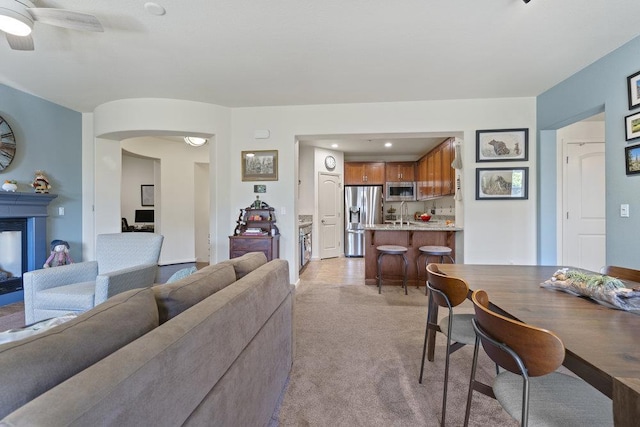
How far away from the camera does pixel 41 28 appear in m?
2.29

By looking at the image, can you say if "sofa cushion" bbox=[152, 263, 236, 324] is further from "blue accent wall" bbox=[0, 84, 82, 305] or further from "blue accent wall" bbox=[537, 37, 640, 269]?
"blue accent wall" bbox=[0, 84, 82, 305]

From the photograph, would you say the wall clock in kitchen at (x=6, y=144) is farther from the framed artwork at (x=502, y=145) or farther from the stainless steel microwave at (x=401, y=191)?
the stainless steel microwave at (x=401, y=191)

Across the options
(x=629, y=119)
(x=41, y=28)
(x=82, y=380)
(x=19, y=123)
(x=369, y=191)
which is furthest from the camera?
(x=369, y=191)

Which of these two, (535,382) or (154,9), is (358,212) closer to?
(154,9)

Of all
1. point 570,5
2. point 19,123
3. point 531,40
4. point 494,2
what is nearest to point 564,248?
point 531,40

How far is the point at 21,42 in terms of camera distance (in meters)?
2.16

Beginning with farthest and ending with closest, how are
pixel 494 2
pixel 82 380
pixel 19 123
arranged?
1. pixel 19 123
2. pixel 494 2
3. pixel 82 380

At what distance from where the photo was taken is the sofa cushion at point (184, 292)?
1.10 meters

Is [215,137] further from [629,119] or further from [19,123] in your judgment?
[629,119]

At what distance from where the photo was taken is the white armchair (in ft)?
7.29

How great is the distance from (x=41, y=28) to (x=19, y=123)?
2.00 meters

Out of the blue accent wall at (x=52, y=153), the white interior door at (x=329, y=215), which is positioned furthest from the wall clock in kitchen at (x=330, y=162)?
the blue accent wall at (x=52, y=153)

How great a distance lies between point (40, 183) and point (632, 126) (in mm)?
6394

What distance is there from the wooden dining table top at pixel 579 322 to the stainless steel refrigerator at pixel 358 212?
4.99m
